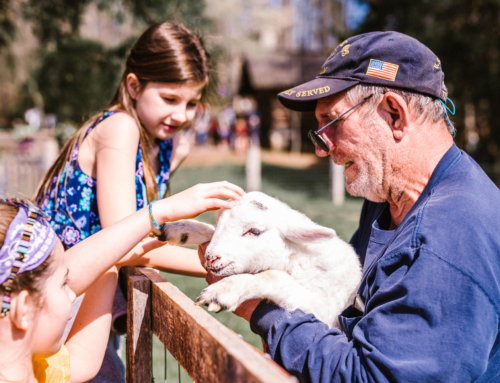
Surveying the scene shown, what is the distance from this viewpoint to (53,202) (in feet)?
7.97

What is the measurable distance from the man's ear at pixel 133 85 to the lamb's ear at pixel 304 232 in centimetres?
126

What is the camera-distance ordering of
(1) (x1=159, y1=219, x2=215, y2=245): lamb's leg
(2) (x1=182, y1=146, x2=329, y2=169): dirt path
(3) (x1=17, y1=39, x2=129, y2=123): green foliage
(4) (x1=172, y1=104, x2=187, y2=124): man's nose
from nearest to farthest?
1. (1) (x1=159, y1=219, x2=215, y2=245): lamb's leg
2. (4) (x1=172, y1=104, x2=187, y2=124): man's nose
3. (3) (x1=17, y1=39, x2=129, y2=123): green foliage
4. (2) (x1=182, y1=146, x2=329, y2=169): dirt path

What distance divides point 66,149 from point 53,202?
0.35 meters

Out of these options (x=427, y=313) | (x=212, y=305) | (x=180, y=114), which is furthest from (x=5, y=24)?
(x=427, y=313)

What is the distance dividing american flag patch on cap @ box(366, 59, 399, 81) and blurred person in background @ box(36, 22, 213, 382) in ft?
3.74

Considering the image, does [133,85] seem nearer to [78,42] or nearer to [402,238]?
[402,238]

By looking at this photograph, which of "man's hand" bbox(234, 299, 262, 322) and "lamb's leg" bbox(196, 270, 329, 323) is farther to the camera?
"man's hand" bbox(234, 299, 262, 322)

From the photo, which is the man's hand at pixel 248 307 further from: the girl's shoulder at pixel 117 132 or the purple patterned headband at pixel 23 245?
the girl's shoulder at pixel 117 132

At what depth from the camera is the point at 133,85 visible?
274 centimetres

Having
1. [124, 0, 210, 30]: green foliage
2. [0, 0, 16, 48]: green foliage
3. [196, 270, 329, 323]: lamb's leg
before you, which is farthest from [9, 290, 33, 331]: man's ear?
[0, 0, 16, 48]: green foliage

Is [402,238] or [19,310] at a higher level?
[402,238]

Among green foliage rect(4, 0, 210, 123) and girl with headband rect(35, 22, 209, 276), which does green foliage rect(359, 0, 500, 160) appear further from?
girl with headband rect(35, 22, 209, 276)

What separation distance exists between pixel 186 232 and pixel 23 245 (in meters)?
0.94

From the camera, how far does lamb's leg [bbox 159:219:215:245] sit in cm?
226
